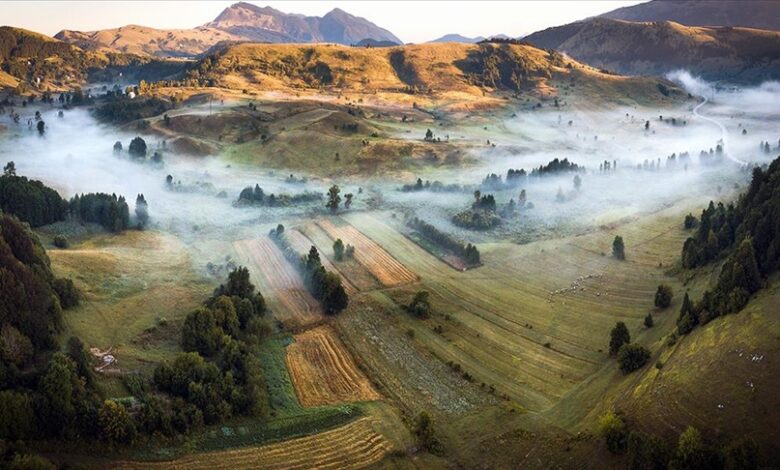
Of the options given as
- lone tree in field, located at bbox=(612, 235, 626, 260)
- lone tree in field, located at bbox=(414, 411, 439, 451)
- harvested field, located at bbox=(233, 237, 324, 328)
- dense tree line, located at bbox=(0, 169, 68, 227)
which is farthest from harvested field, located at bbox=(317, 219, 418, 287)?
dense tree line, located at bbox=(0, 169, 68, 227)

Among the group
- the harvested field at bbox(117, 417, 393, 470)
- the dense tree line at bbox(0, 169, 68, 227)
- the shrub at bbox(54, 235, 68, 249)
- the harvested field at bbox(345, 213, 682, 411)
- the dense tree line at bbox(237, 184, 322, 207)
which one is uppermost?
the dense tree line at bbox(0, 169, 68, 227)

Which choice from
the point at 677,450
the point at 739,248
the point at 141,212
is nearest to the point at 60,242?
the point at 141,212

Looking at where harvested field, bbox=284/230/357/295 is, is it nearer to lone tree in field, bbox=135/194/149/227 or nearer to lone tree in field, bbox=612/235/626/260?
lone tree in field, bbox=135/194/149/227

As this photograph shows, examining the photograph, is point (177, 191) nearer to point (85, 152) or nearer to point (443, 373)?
point (85, 152)

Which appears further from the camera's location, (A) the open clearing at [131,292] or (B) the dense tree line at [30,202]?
(B) the dense tree line at [30,202]

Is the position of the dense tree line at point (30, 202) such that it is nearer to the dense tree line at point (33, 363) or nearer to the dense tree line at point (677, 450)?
the dense tree line at point (33, 363)

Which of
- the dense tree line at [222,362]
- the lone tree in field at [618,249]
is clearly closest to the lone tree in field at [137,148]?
the dense tree line at [222,362]

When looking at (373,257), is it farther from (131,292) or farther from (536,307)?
(131,292)
